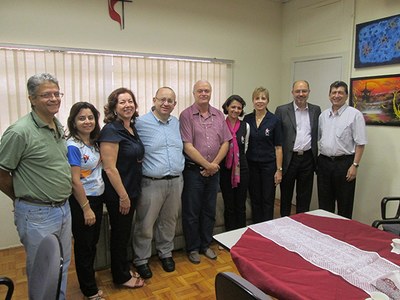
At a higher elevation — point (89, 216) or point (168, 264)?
point (89, 216)

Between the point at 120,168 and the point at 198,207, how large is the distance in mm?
887

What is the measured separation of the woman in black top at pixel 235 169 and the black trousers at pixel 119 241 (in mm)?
1031

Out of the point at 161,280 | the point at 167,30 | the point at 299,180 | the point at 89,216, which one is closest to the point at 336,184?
the point at 299,180

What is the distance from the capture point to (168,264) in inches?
106

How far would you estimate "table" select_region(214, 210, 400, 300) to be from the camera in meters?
1.21

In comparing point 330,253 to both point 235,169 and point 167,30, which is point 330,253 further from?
point 167,30

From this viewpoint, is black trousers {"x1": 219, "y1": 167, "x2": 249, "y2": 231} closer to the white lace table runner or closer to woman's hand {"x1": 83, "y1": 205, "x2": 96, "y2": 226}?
the white lace table runner

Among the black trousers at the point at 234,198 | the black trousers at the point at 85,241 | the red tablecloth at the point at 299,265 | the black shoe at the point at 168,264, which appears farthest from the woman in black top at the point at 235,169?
the black trousers at the point at 85,241

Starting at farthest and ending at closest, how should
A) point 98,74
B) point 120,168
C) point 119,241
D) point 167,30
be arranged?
point 167,30
point 98,74
point 119,241
point 120,168

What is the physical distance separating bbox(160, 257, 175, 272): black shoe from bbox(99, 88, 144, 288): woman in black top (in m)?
0.33

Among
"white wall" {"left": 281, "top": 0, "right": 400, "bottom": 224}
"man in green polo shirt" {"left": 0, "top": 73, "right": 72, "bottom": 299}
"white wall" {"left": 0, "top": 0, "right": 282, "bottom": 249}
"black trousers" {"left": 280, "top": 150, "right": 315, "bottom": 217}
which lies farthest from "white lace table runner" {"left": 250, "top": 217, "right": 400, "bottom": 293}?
"white wall" {"left": 0, "top": 0, "right": 282, "bottom": 249}

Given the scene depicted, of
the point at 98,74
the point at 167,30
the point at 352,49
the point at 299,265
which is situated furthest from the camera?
the point at 167,30

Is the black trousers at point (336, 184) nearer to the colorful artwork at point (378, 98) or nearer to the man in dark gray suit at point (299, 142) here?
the man in dark gray suit at point (299, 142)

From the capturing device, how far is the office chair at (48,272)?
3.43ft
